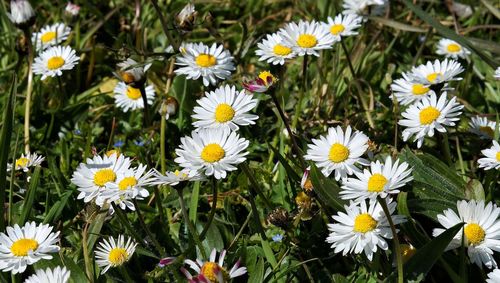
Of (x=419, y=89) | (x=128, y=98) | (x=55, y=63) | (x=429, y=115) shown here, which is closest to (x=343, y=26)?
(x=419, y=89)

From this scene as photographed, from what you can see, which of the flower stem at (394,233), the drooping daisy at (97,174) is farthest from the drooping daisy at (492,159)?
the drooping daisy at (97,174)

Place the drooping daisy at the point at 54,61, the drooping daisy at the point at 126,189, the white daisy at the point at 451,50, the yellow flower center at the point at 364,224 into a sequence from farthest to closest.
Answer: the white daisy at the point at 451,50 → the drooping daisy at the point at 54,61 → the drooping daisy at the point at 126,189 → the yellow flower center at the point at 364,224

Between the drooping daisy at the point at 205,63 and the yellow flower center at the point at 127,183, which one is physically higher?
the drooping daisy at the point at 205,63

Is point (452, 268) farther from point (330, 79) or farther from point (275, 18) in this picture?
point (275, 18)

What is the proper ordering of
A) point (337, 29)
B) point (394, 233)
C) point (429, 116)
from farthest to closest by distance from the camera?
1. point (337, 29)
2. point (429, 116)
3. point (394, 233)

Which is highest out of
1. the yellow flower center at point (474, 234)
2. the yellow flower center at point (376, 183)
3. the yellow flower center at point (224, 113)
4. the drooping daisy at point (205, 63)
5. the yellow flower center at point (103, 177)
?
the drooping daisy at point (205, 63)

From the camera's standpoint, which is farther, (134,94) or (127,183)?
(134,94)

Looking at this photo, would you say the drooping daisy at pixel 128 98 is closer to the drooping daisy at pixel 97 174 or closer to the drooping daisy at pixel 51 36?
the drooping daisy at pixel 51 36

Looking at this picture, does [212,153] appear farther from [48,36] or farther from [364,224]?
[48,36]
